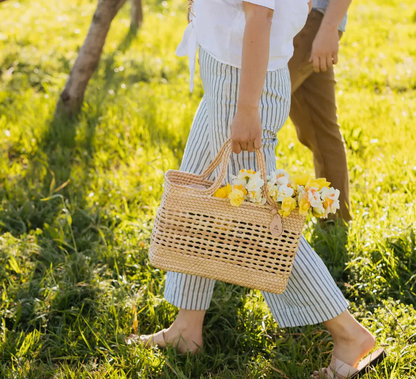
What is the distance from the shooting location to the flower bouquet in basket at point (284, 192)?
1.77 m

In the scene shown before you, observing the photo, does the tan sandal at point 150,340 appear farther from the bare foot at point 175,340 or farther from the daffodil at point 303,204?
the daffodil at point 303,204

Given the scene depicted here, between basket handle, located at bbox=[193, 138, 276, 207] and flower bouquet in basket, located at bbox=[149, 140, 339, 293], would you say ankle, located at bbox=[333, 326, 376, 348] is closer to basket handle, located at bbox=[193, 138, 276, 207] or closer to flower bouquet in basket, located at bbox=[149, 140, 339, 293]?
flower bouquet in basket, located at bbox=[149, 140, 339, 293]

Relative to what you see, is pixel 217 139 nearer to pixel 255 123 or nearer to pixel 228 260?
pixel 255 123

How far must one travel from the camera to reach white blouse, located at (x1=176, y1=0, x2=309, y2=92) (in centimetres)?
176

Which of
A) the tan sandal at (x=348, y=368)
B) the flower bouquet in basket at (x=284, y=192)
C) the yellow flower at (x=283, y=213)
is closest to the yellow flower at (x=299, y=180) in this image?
the flower bouquet in basket at (x=284, y=192)

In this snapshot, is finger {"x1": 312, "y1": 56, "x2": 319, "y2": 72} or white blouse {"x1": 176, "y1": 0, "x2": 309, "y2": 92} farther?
finger {"x1": 312, "y1": 56, "x2": 319, "y2": 72}

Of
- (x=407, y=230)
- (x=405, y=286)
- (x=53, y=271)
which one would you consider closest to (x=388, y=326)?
(x=405, y=286)

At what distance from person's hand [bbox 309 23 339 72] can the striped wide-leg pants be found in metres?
0.42

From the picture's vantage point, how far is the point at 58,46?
601cm

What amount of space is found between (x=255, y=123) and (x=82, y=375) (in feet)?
3.62

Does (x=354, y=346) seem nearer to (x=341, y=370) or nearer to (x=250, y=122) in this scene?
(x=341, y=370)

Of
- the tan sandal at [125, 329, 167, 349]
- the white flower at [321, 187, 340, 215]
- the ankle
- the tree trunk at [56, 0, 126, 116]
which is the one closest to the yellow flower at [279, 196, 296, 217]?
the white flower at [321, 187, 340, 215]

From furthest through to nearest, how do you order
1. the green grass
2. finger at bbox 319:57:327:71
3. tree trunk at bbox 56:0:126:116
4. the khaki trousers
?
1. tree trunk at bbox 56:0:126:116
2. the khaki trousers
3. finger at bbox 319:57:327:71
4. the green grass

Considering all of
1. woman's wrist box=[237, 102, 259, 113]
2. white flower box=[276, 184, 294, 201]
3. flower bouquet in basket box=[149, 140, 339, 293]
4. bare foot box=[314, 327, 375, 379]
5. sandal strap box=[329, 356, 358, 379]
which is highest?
woman's wrist box=[237, 102, 259, 113]
